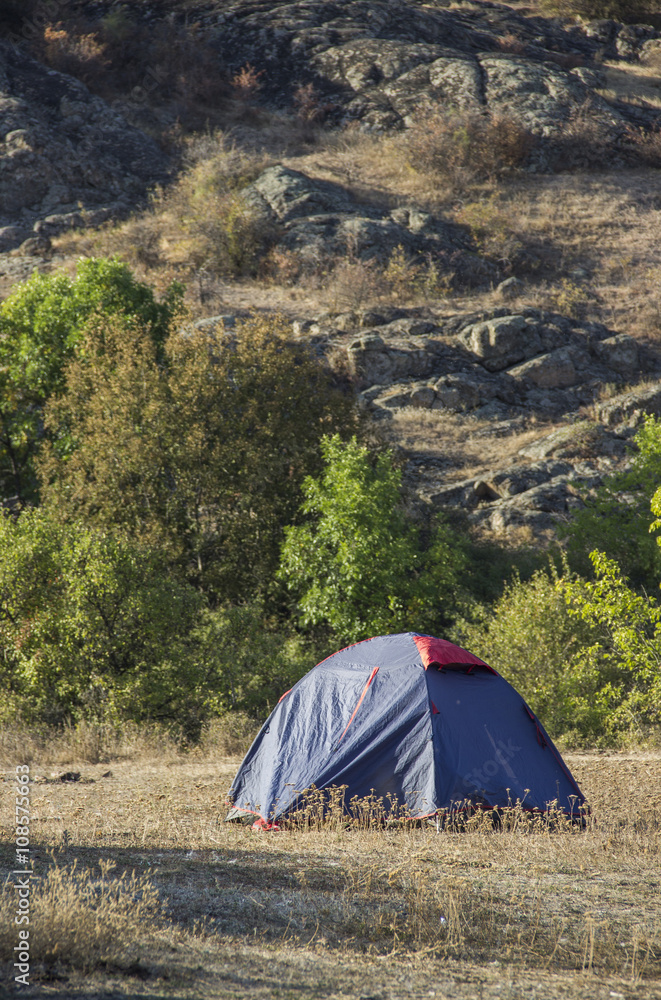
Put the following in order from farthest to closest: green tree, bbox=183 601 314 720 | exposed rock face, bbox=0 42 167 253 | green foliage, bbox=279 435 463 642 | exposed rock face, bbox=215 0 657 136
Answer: exposed rock face, bbox=215 0 657 136, exposed rock face, bbox=0 42 167 253, green foliage, bbox=279 435 463 642, green tree, bbox=183 601 314 720

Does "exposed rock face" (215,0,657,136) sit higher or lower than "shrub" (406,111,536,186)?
higher

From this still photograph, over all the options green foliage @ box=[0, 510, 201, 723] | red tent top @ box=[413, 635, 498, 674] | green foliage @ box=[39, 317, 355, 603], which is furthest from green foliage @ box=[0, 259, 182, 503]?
red tent top @ box=[413, 635, 498, 674]

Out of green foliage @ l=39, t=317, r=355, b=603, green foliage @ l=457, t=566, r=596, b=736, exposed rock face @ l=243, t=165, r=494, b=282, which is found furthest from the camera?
exposed rock face @ l=243, t=165, r=494, b=282

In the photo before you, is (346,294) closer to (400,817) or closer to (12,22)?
(400,817)

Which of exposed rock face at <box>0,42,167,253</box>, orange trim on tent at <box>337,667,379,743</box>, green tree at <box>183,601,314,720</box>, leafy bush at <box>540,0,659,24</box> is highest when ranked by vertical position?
leafy bush at <box>540,0,659,24</box>

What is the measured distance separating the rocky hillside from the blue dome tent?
569 inches

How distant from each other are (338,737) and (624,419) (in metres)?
21.5

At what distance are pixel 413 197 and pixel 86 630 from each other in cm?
3053

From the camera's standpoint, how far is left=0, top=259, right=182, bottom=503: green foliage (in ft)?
74.7

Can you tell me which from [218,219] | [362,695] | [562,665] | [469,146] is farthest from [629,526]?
[469,146]

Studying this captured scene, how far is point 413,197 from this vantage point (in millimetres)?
37375

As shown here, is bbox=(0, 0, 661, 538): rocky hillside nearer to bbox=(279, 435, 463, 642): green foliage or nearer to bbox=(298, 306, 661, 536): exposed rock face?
bbox=(298, 306, 661, 536): exposed rock face

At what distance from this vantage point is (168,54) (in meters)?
47.0

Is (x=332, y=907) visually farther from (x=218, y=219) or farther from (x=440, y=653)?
(x=218, y=219)
